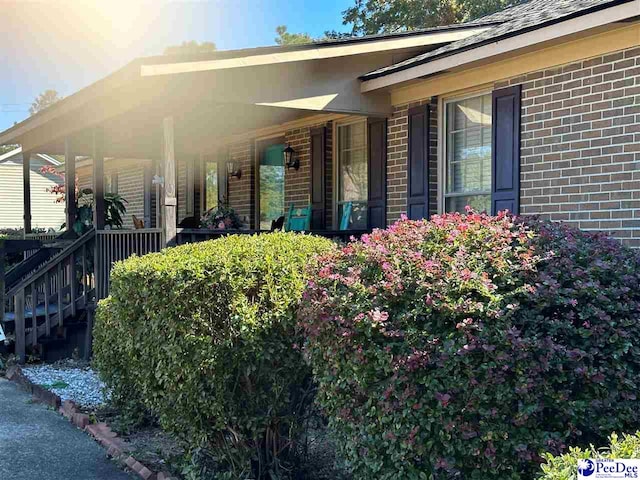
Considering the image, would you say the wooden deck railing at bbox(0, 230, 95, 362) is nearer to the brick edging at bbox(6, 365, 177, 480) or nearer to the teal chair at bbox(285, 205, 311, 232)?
the brick edging at bbox(6, 365, 177, 480)

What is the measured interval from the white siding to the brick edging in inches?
821

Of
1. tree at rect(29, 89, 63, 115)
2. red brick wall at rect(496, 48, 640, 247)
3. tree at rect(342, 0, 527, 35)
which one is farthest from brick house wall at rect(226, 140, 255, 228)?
tree at rect(29, 89, 63, 115)

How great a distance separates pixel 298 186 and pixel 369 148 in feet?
6.12

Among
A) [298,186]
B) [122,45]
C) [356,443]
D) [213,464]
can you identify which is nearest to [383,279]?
[356,443]

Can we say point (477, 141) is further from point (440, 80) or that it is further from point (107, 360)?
point (107, 360)

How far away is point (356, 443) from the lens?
2.97m

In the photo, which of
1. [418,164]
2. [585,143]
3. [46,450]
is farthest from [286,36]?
[46,450]

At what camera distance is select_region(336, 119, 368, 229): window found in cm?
904

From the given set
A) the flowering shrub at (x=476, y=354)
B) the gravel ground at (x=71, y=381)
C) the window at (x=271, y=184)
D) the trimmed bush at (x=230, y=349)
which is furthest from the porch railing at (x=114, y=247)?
the flowering shrub at (x=476, y=354)

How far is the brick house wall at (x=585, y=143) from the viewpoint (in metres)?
5.76

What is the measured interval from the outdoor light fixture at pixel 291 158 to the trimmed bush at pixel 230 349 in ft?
19.4

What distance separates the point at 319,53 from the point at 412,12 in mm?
17795

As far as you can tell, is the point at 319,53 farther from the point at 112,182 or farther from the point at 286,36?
the point at 286,36

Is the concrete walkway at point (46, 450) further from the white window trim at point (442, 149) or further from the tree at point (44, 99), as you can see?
the tree at point (44, 99)
